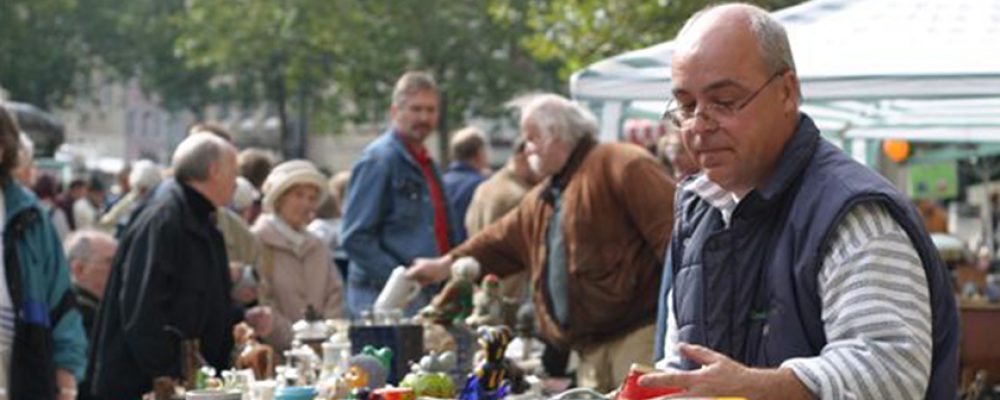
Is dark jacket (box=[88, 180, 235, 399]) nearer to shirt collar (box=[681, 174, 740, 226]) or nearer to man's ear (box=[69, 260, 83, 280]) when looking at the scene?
man's ear (box=[69, 260, 83, 280])

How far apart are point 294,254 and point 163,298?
1825 mm

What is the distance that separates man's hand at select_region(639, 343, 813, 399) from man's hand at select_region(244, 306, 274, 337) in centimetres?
441

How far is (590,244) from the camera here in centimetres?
740

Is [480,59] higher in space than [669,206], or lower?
lower

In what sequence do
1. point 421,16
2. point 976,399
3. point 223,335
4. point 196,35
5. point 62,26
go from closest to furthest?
1. point 223,335
2. point 976,399
3. point 421,16
4. point 196,35
5. point 62,26

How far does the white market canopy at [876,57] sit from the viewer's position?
5.93 metres

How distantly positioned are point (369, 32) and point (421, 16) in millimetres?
1137

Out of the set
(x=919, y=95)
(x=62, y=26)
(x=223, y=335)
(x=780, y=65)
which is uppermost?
(x=780, y=65)

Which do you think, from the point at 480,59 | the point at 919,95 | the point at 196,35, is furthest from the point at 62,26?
the point at 919,95

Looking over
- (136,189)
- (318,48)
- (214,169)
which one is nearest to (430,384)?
(214,169)

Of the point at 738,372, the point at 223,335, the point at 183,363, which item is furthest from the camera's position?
the point at 223,335

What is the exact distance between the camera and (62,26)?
51.2 metres

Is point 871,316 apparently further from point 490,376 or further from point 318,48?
point 318,48

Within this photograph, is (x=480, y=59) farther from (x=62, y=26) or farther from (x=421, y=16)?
(x=62, y=26)
